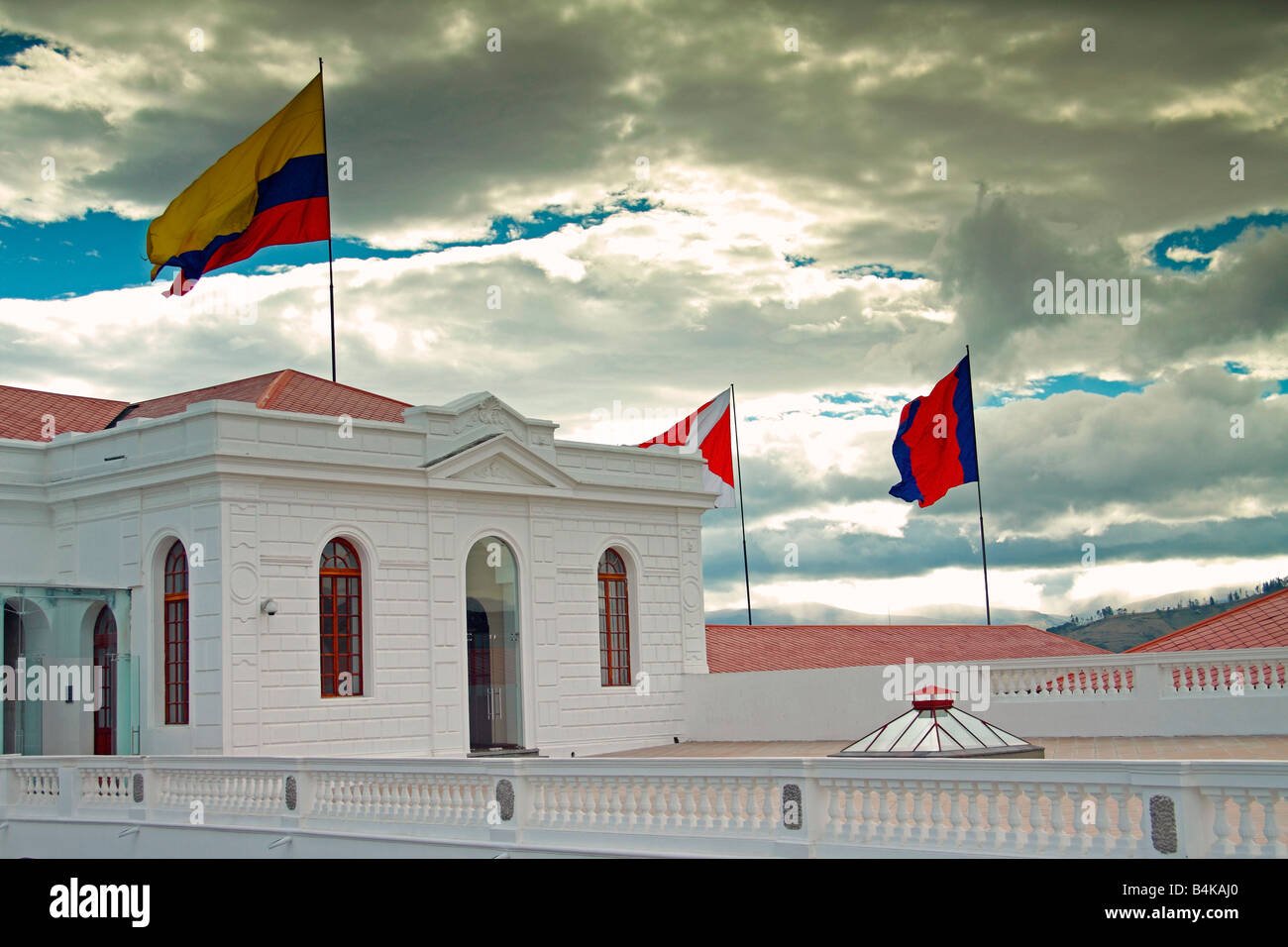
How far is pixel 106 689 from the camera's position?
25.5 m

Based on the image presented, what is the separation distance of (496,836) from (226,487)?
10.4 metres

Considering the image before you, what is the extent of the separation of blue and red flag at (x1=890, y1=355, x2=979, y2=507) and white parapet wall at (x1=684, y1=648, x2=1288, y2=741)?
255 inches

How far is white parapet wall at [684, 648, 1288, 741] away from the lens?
21.5 metres

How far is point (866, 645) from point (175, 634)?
2153 cm

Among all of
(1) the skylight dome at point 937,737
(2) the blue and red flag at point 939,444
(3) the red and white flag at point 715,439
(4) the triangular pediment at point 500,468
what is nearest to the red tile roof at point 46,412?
(4) the triangular pediment at point 500,468

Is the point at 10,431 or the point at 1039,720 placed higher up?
the point at 10,431

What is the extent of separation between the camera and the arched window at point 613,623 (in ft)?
98.4

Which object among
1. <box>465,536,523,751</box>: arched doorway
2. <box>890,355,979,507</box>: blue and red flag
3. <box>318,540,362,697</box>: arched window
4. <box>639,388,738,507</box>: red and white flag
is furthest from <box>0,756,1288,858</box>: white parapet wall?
<box>639,388,738,507</box>: red and white flag

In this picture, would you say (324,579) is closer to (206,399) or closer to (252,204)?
(206,399)

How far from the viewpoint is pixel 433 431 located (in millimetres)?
27016

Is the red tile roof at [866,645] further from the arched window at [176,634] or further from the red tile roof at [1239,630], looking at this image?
the arched window at [176,634]
